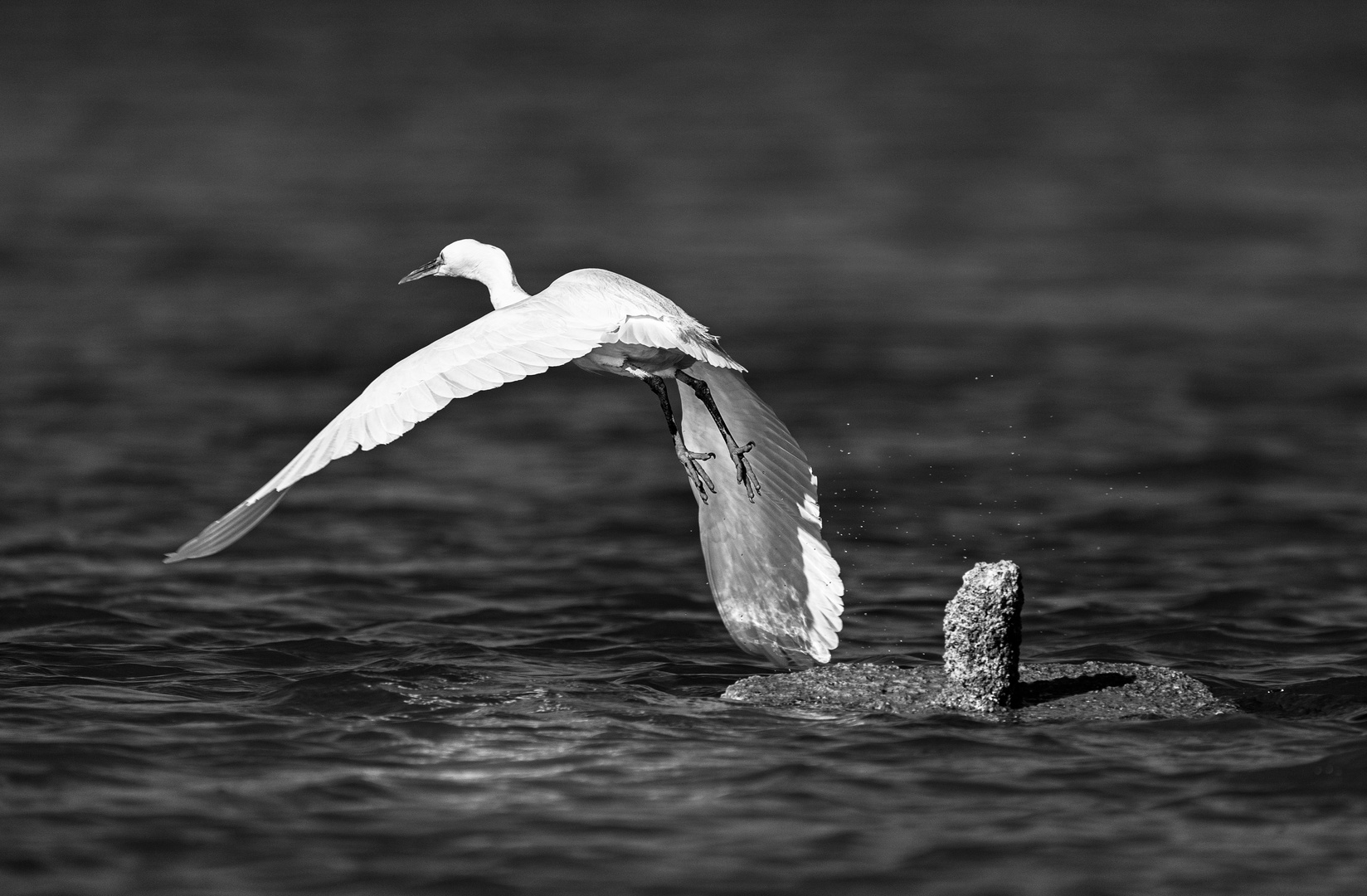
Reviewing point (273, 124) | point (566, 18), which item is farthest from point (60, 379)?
point (566, 18)

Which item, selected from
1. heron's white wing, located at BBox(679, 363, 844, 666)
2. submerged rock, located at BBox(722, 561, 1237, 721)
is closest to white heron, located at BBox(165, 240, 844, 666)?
heron's white wing, located at BBox(679, 363, 844, 666)

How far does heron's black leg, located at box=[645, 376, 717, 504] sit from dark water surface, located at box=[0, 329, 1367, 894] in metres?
1.11

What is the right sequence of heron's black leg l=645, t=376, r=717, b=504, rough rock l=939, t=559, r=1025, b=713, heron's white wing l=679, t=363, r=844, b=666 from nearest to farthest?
rough rock l=939, t=559, r=1025, b=713 → heron's black leg l=645, t=376, r=717, b=504 → heron's white wing l=679, t=363, r=844, b=666

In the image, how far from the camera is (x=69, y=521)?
46.6 feet

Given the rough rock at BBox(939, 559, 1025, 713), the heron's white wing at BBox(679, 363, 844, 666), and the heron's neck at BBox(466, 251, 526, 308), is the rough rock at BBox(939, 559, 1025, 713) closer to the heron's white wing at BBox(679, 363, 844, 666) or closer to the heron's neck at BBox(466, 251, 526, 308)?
the heron's white wing at BBox(679, 363, 844, 666)

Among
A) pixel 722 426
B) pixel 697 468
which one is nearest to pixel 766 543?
pixel 697 468

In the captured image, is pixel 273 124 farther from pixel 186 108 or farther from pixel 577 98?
pixel 577 98

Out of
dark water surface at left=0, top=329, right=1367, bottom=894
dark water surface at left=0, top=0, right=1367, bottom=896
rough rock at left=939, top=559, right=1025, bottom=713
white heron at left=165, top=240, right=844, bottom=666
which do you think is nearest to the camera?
dark water surface at left=0, top=329, right=1367, bottom=894

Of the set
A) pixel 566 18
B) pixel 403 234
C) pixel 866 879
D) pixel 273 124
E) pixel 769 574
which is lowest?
pixel 866 879

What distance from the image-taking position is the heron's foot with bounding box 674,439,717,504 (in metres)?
9.61

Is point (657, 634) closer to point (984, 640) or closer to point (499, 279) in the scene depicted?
point (499, 279)

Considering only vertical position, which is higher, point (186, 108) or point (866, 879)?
point (186, 108)

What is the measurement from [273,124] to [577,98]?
22.0 feet

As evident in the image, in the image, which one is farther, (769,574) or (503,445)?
(503,445)
